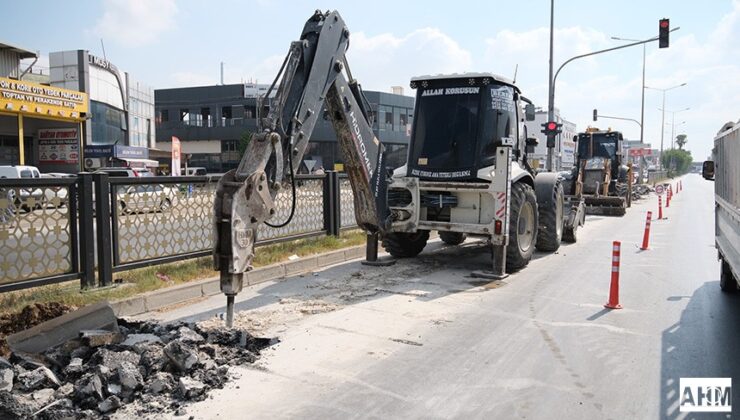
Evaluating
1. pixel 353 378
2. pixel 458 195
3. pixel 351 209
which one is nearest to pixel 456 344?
pixel 353 378

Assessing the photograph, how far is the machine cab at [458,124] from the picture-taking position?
377 inches

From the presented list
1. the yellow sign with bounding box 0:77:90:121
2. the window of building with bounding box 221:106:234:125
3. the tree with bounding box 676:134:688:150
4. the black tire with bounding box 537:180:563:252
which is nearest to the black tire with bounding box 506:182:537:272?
the black tire with bounding box 537:180:563:252

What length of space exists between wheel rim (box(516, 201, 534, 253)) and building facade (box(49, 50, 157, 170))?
33.3 metres

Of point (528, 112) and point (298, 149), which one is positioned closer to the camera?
point (298, 149)

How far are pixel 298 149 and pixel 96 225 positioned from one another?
2.99m

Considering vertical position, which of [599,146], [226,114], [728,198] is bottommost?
[728,198]

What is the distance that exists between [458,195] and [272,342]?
15.9 feet

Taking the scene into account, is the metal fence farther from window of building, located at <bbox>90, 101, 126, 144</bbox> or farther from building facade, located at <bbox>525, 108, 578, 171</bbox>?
building facade, located at <bbox>525, 108, 578, 171</bbox>

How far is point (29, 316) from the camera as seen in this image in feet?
19.3

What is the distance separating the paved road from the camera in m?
4.44

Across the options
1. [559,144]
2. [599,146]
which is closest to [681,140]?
[559,144]

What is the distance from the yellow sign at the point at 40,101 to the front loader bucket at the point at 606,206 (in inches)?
1138

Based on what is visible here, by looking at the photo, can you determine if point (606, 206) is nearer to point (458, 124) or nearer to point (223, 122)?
A: point (458, 124)

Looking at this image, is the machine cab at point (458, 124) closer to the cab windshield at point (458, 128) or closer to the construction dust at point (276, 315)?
the cab windshield at point (458, 128)
